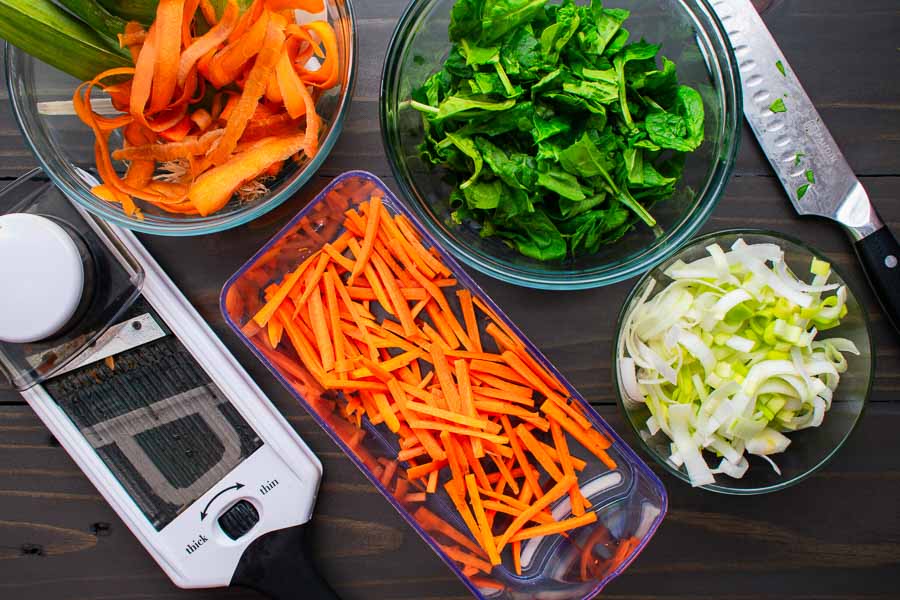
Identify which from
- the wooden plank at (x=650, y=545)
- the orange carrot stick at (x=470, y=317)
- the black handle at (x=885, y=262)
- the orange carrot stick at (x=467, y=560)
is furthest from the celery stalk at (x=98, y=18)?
the black handle at (x=885, y=262)

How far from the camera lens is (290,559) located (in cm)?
117

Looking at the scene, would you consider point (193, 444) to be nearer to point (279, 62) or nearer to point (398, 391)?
point (398, 391)

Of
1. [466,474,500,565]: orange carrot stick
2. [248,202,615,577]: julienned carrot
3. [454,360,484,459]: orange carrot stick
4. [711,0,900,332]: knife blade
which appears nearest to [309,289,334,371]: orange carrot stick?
[248,202,615,577]: julienned carrot

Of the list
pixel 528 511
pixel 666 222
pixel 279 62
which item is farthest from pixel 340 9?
pixel 528 511

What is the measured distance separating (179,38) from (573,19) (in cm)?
56

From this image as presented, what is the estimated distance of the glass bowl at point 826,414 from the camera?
3.60 ft

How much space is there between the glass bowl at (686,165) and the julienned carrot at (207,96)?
0.14 m

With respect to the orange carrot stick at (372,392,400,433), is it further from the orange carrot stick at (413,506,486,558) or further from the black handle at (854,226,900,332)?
the black handle at (854,226,900,332)

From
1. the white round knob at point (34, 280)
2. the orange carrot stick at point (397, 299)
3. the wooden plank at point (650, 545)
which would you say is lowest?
the wooden plank at point (650, 545)

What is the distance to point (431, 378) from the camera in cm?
118

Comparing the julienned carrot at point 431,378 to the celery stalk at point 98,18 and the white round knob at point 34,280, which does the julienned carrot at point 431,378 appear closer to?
the white round knob at point 34,280

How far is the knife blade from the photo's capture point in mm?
1146

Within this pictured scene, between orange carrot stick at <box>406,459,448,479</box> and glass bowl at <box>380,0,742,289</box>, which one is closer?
glass bowl at <box>380,0,742,289</box>

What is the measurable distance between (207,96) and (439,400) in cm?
64
